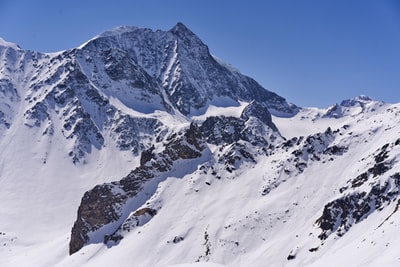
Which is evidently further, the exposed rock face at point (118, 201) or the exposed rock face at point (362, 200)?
the exposed rock face at point (118, 201)

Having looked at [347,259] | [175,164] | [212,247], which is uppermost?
[175,164]

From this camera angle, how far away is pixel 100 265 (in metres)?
107

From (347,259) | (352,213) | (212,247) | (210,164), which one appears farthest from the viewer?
(210,164)

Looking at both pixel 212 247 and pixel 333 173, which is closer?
pixel 212 247

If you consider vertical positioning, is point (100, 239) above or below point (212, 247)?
above

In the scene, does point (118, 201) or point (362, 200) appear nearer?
point (362, 200)

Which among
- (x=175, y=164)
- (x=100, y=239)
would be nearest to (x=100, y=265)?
(x=100, y=239)

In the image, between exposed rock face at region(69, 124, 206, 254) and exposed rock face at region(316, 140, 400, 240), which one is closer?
exposed rock face at region(316, 140, 400, 240)

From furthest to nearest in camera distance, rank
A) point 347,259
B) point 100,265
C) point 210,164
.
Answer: point 210,164 < point 100,265 < point 347,259

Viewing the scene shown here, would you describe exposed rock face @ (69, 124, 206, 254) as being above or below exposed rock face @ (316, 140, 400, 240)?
above

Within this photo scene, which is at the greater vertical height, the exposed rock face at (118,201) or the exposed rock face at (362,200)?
the exposed rock face at (118,201)

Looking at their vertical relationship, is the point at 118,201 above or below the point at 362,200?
above

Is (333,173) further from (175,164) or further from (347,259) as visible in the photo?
(347,259)

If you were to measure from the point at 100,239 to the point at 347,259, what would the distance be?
71.3 metres
